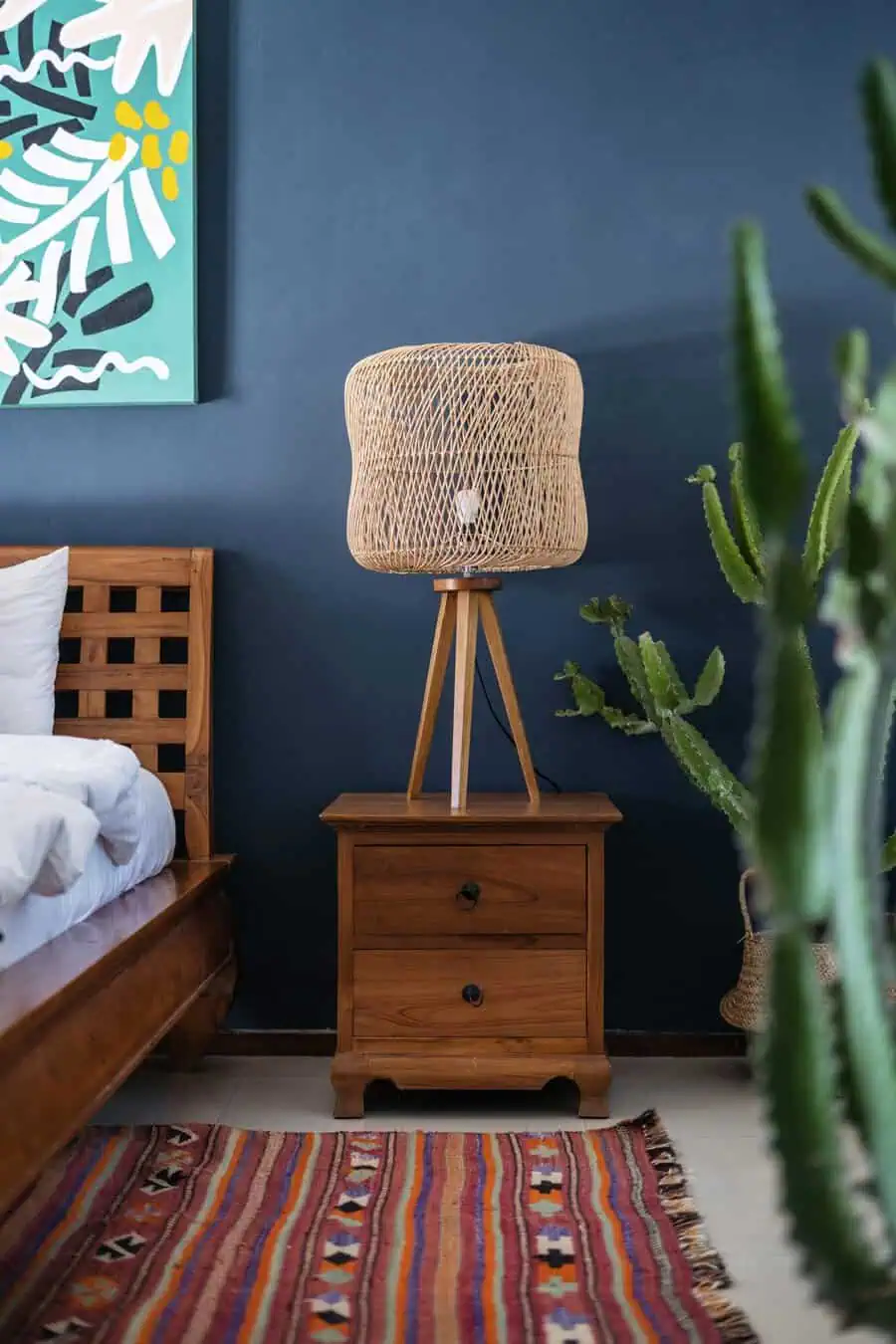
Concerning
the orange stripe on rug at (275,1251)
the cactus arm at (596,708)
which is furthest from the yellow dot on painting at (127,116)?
the orange stripe on rug at (275,1251)

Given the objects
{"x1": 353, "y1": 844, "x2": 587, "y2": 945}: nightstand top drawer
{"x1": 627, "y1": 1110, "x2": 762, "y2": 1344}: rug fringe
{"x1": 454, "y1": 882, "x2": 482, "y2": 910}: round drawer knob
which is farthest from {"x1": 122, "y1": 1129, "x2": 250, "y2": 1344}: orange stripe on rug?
{"x1": 627, "y1": 1110, "x2": 762, "y2": 1344}: rug fringe

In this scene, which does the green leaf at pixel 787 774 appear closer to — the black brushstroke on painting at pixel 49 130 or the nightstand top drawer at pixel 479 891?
the nightstand top drawer at pixel 479 891

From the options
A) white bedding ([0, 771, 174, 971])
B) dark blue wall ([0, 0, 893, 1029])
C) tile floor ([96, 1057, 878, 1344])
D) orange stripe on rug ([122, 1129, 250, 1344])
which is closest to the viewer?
orange stripe on rug ([122, 1129, 250, 1344])

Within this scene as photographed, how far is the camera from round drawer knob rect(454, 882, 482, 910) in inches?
93.4

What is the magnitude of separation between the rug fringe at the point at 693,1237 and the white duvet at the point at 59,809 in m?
0.95

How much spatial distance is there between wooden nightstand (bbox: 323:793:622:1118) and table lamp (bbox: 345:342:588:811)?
143 mm

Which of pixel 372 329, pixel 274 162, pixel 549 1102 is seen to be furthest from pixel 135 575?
pixel 549 1102

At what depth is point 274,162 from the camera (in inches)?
109

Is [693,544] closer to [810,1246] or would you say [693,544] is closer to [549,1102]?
[549,1102]

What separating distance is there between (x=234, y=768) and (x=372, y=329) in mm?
949

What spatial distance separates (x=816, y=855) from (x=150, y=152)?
8.25 ft

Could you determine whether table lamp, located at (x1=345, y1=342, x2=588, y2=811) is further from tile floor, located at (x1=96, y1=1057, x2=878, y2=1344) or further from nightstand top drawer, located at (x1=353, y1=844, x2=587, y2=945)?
tile floor, located at (x1=96, y1=1057, x2=878, y2=1344)

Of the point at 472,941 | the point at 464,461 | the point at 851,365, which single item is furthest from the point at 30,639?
the point at 851,365

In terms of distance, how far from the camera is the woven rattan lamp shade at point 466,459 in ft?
7.79
